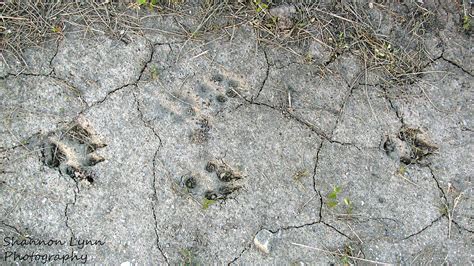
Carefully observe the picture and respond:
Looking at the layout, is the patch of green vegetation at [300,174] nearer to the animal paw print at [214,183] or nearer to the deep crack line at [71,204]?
the animal paw print at [214,183]

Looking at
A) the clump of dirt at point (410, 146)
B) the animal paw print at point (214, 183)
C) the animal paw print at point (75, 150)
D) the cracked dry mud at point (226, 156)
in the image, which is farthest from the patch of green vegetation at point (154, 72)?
the clump of dirt at point (410, 146)

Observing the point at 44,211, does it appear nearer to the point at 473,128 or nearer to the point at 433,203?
the point at 433,203

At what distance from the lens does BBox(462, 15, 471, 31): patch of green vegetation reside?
2.77m

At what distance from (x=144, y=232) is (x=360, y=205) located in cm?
101

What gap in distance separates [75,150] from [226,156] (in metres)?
0.69

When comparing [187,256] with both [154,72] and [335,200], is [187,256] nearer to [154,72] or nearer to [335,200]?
[335,200]

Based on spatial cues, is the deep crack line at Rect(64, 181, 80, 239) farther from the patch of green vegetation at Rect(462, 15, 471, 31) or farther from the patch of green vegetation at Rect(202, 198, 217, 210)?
the patch of green vegetation at Rect(462, 15, 471, 31)

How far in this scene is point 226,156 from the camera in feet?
8.00

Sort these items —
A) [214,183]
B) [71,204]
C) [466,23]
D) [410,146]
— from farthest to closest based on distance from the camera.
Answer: [466,23]
[410,146]
[214,183]
[71,204]

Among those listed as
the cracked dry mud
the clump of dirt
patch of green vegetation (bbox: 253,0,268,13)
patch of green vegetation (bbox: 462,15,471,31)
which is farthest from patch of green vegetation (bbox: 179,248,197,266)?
patch of green vegetation (bbox: 462,15,471,31)

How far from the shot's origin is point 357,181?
249 cm

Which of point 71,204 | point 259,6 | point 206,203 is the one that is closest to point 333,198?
point 206,203

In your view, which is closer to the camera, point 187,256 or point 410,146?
point 187,256

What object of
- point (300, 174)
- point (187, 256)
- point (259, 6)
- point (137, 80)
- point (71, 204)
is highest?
point (259, 6)
